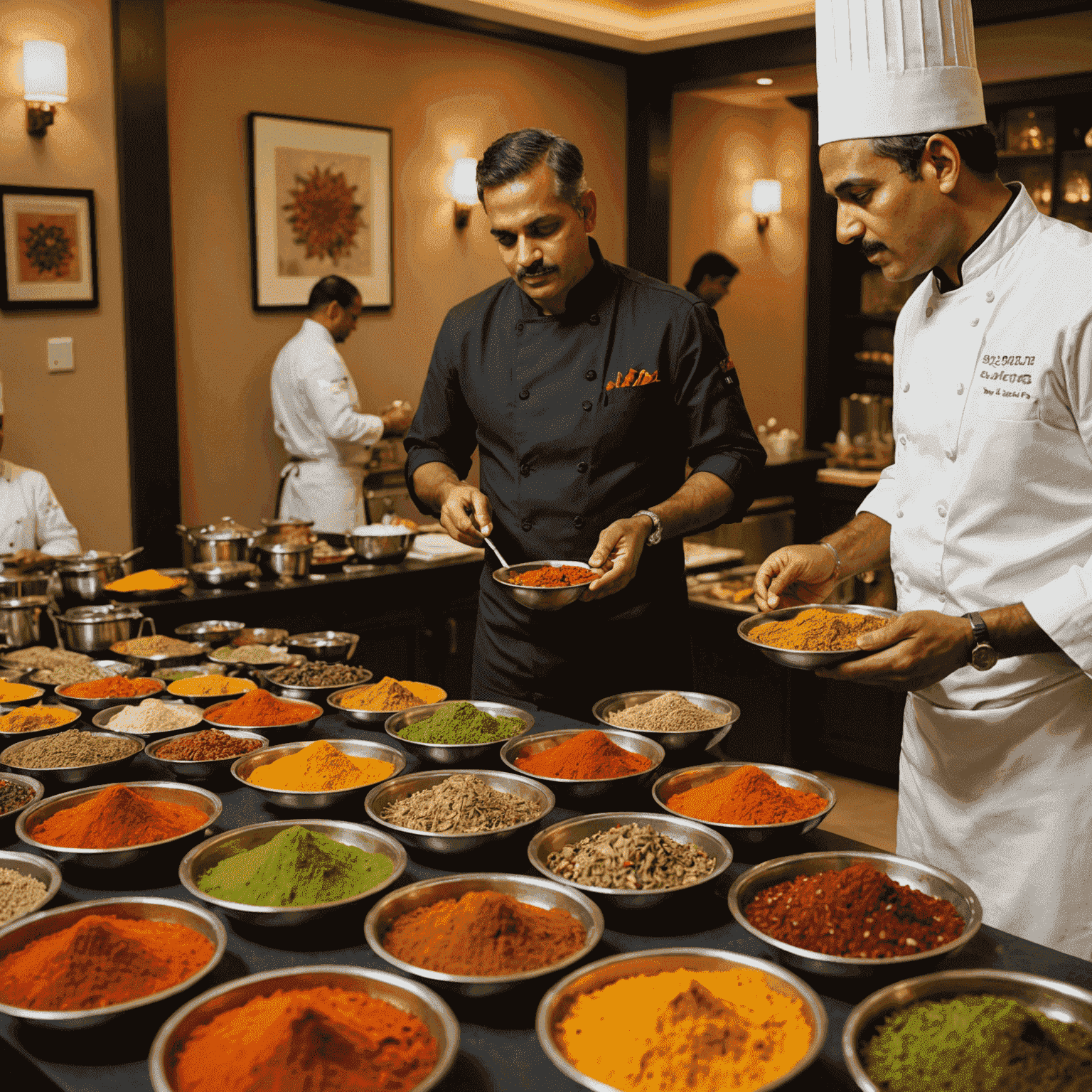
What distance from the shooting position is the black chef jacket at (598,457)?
223 centimetres

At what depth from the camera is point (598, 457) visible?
2.24m

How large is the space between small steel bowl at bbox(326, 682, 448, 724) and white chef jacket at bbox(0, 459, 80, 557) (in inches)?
74.1

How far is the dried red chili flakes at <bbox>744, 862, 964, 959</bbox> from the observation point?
1.16 metres

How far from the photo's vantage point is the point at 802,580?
1.83 m

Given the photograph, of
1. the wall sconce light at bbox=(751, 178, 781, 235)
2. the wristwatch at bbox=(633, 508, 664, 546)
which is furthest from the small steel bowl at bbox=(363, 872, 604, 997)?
the wall sconce light at bbox=(751, 178, 781, 235)

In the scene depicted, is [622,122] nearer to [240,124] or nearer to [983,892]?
[240,124]

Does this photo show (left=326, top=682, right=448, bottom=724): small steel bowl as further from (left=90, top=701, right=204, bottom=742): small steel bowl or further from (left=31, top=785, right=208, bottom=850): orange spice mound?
(left=31, top=785, right=208, bottom=850): orange spice mound

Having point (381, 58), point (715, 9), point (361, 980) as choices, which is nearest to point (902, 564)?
point (361, 980)

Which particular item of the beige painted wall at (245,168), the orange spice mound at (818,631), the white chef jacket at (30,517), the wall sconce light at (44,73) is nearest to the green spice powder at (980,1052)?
the orange spice mound at (818,631)

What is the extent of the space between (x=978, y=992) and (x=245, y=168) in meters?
4.91

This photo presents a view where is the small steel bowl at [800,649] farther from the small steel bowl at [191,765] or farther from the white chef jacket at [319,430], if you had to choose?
the white chef jacket at [319,430]

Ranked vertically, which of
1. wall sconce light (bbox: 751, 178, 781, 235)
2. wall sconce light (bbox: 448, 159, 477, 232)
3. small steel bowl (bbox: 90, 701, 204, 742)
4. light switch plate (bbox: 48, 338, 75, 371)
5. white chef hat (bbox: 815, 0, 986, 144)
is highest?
wall sconce light (bbox: 751, 178, 781, 235)

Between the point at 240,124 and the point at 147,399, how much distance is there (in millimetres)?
1331

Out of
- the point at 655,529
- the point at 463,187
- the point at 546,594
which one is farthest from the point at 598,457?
the point at 463,187
